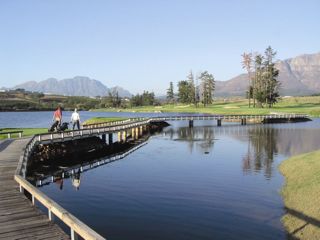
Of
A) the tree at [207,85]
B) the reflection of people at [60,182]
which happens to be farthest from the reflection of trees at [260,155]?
the tree at [207,85]

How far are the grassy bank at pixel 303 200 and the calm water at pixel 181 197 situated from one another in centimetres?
58

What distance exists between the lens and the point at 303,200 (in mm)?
20891

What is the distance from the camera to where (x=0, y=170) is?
25.0 metres

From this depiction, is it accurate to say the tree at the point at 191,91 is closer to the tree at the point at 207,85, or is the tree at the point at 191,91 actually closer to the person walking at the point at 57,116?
the tree at the point at 207,85

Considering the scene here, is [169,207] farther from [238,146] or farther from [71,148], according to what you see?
[238,146]

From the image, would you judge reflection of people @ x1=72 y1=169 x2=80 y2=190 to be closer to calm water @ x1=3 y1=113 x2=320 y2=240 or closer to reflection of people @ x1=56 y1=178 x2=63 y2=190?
calm water @ x1=3 y1=113 x2=320 y2=240

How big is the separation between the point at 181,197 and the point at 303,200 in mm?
7105

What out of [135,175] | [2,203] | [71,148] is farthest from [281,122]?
[2,203]

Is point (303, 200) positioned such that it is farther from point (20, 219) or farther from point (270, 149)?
point (270, 149)

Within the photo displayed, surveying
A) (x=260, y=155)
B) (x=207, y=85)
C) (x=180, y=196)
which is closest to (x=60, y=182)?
(x=180, y=196)

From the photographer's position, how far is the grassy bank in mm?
17250

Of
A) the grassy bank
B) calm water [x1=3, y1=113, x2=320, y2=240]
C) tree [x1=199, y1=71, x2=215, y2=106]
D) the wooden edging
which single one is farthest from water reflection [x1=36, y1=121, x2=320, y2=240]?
tree [x1=199, y1=71, x2=215, y2=106]

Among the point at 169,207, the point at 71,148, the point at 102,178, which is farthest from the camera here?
the point at 71,148

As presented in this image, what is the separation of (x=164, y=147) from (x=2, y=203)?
35.2 m
